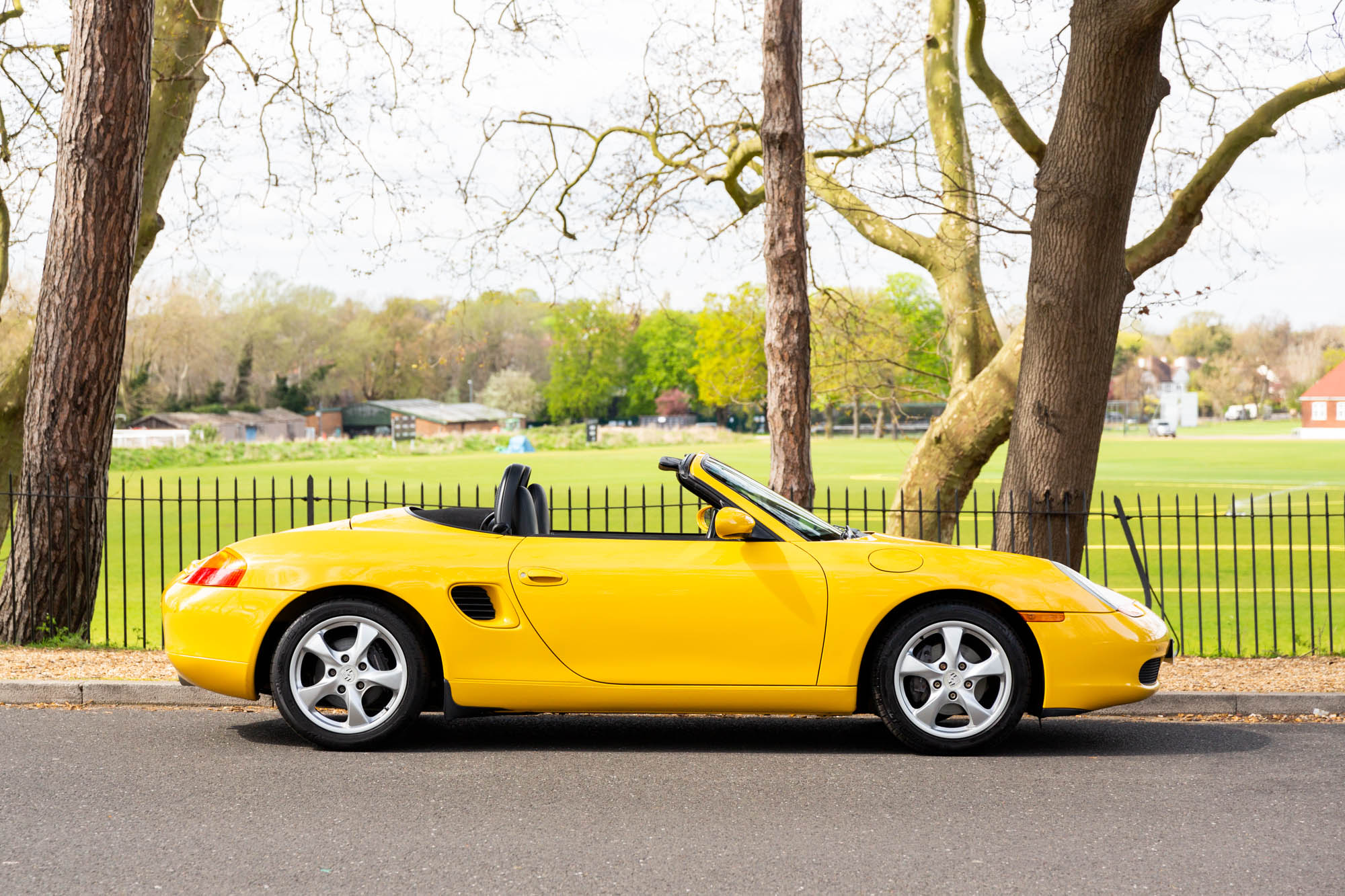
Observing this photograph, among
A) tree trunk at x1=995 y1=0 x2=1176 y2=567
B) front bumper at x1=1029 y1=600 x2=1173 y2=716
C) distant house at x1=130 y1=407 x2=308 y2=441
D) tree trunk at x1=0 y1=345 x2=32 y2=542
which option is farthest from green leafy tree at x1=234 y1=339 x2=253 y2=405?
front bumper at x1=1029 y1=600 x2=1173 y2=716

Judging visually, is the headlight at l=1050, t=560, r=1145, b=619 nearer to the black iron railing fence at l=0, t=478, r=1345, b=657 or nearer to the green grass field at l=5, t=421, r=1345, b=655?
the black iron railing fence at l=0, t=478, r=1345, b=657

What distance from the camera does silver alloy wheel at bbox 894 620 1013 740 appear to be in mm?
5645

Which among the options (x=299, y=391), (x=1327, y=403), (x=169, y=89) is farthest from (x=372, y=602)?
(x=1327, y=403)

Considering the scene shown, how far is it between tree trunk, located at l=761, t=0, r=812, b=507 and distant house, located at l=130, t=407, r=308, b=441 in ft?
258

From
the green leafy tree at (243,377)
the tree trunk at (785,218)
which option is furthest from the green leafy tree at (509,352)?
the tree trunk at (785,218)

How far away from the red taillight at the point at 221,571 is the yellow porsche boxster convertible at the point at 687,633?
0.06m

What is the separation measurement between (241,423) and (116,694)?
306 feet

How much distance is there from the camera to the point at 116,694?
7.29 m

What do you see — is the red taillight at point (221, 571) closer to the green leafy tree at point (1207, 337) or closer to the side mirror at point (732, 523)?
the side mirror at point (732, 523)

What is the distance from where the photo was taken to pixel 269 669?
19.4ft

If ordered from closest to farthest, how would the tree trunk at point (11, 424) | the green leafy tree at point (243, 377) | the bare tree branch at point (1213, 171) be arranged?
the tree trunk at point (11, 424)
the bare tree branch at point (1213, 171)
the green leafy tree at point (243, 377)

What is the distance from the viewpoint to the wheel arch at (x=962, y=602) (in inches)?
225

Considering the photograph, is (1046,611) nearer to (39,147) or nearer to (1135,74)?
(1135,74)

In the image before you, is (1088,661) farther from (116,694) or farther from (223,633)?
(116,694)
